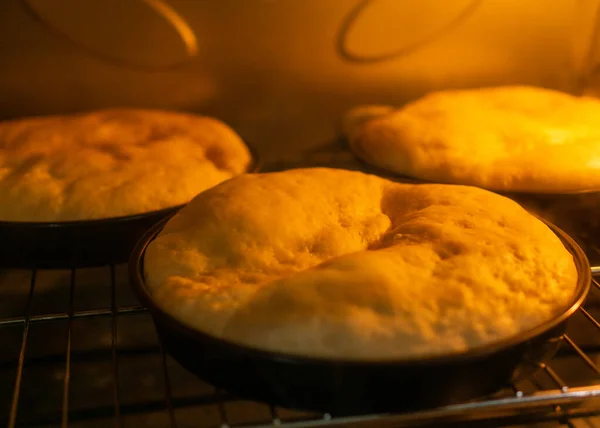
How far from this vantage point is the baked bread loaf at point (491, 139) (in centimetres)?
113

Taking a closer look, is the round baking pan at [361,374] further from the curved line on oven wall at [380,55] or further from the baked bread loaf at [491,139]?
the curved line on oven wall at [380,55]

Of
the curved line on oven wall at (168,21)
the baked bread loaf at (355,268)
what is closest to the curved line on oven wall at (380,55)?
the curved line on oven wall at (168,21)

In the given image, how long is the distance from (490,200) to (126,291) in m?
0.68

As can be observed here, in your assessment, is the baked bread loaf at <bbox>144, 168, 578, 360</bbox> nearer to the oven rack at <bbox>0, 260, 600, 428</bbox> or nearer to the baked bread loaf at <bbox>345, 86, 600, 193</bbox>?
the oven rack at <bbox>0, 260, 600, 428</bbox>

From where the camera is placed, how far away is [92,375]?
94cm

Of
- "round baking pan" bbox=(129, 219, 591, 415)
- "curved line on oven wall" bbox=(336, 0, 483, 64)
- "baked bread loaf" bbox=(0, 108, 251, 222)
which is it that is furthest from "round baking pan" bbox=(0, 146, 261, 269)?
"curved line on oven wall" bbox=(336, 0, 483, 64)

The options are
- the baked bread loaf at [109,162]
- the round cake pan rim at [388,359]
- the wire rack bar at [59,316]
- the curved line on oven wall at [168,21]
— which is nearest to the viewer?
the round cake pan rim at [388,359]

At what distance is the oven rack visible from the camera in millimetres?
685

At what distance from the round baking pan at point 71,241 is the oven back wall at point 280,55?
493mm

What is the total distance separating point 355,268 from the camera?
0.74 metres

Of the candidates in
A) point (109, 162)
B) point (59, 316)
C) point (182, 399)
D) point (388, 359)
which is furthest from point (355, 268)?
point (109, 162)

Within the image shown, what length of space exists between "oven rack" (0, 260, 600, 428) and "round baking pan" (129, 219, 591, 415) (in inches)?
0.8

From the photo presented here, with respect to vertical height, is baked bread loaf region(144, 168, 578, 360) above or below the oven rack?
above

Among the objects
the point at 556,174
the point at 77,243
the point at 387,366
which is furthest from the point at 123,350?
the point at 556,174
